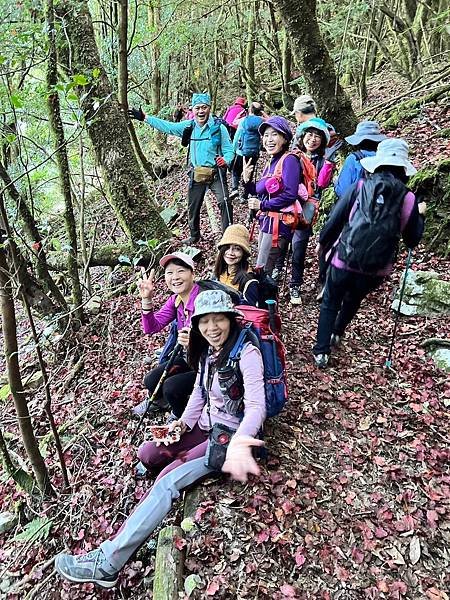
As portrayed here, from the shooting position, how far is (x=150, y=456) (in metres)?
4.25

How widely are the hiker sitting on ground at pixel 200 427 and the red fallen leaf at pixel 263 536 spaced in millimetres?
612

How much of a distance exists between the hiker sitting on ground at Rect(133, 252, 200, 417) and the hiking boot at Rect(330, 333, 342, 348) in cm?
189

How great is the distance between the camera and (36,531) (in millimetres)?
4688

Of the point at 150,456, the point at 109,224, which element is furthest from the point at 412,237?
the point at 109,224

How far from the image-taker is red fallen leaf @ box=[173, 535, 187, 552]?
3.51 m

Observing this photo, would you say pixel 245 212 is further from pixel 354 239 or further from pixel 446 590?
pixel 446 590

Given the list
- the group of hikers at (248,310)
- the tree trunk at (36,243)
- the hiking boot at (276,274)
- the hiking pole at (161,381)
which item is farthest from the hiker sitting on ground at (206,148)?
the hiking pole at (161,381)

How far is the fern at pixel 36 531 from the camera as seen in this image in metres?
4.64

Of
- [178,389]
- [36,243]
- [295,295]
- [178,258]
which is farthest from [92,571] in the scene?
[36,243]

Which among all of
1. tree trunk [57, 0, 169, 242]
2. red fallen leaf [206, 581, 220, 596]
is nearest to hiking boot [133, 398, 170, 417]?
red fallen leaf [206, 581, 220, 596]

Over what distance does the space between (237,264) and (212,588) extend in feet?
9.97

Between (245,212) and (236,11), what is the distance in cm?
892

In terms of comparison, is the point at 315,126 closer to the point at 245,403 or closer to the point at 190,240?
the point at 190,240

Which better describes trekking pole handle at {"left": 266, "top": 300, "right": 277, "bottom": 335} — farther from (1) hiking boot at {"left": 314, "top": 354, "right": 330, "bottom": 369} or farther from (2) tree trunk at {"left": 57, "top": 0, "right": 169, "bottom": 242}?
(2) tree trunk at {"left": 57, "top": 0, "right": 169, "bottom": 242}
